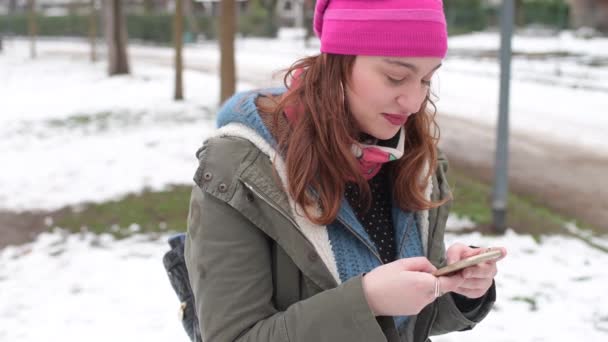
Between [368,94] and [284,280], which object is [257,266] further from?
[368,94]

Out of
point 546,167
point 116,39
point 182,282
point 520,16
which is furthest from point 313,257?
point 520,16

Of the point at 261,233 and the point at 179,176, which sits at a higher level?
the point at 261,233

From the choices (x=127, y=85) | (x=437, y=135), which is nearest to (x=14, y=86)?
(x=127, y=85)

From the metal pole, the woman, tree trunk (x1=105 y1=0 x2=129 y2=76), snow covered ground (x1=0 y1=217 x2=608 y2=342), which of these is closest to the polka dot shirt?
the woman

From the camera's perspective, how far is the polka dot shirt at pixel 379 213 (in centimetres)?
154

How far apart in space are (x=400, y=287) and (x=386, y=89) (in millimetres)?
377

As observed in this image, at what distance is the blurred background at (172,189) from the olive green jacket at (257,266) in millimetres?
369

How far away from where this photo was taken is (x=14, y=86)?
1947 centimetres

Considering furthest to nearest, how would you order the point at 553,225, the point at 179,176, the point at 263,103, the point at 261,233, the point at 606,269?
the point at 179,176 < the point at 553,225 < the point at 606,269 < the point at 263,103 < the point at 261,233

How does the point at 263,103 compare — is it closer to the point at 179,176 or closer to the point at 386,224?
the point at 386,224

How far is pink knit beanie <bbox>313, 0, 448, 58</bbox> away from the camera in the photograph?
4.44 feet

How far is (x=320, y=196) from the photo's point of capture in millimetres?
1404

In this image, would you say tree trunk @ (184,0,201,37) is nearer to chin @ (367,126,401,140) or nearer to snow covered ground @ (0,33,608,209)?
snow covered ground @ (0,33,608,209)

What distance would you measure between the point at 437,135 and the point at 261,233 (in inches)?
23.2
